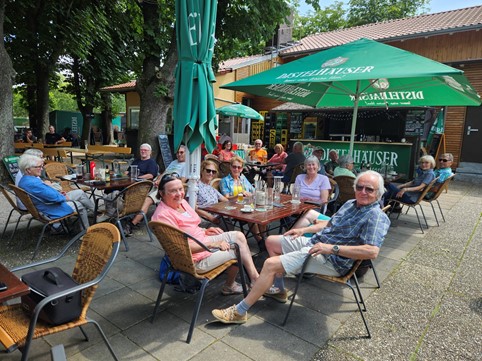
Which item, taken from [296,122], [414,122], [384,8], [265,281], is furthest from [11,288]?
[384,8]

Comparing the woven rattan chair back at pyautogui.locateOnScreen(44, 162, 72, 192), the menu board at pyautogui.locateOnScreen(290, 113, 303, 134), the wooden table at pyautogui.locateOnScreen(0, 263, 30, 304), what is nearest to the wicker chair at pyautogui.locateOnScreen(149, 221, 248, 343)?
the wooden table at pyautogui.locateOnScreen(0, 263, 30, 304)

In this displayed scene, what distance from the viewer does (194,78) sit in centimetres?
298

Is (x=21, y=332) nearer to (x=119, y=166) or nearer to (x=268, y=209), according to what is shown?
(x=268, y=209)

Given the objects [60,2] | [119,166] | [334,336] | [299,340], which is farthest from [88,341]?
[60,2]

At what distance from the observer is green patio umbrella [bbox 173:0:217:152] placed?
9.46 ft

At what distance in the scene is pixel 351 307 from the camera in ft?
8.89

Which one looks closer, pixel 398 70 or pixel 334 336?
pixel 334 336

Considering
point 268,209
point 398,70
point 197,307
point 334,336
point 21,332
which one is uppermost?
point 398,70

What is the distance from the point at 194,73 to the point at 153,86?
4.27m

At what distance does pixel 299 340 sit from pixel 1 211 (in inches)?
214

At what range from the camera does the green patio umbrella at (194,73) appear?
2.88 meters

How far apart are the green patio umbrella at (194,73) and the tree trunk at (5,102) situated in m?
5.26

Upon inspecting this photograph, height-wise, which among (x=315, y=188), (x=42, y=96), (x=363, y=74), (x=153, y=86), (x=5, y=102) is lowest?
(x=315, y=188)

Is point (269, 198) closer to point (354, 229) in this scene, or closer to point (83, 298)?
point (354, 229)
